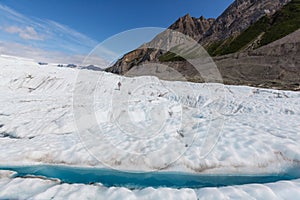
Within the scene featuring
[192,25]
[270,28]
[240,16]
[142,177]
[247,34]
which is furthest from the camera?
[192,25]

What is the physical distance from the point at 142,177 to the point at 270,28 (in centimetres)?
8338

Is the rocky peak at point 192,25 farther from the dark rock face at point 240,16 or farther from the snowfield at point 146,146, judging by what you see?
the snowfield at point 146,146

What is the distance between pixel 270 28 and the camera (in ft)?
216

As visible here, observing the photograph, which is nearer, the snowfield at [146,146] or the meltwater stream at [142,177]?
the snowfield at [146,146]

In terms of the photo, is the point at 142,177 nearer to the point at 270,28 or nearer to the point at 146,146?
the point at 146,146

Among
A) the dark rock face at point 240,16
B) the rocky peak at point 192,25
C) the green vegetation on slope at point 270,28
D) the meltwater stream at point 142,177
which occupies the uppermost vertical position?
the rocky peak at point 192,25

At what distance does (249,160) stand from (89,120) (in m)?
6.42

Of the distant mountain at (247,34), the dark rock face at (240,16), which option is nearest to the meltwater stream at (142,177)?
the distant mountain at (247,34)

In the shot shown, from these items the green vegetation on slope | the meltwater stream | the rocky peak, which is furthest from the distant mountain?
the rocky peak

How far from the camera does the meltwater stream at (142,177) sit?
13.2 feet

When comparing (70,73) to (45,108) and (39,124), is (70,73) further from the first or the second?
(39,124)

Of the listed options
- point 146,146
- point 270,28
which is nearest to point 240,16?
point 270,28

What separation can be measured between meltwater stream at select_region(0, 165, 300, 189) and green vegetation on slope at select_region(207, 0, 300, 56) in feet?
225

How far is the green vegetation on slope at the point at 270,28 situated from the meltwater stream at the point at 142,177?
68.6 metres
